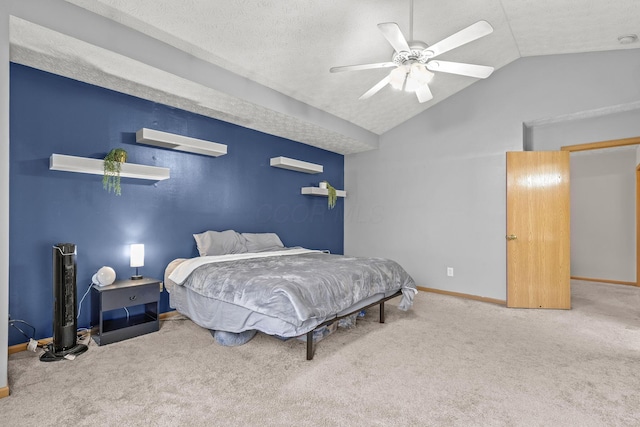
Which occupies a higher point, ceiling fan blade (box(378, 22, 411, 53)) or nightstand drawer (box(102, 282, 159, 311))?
ceiling fan blade (box(378, 22, 411, 53))

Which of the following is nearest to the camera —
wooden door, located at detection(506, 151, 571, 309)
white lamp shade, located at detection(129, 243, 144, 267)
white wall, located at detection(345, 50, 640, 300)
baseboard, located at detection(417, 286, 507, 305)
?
white lamp shade, located at detection(129, 243, 144, 267)

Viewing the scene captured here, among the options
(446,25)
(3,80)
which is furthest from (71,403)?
(446,25)

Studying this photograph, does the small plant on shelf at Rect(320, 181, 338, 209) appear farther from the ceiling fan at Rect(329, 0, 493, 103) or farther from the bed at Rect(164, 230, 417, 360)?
the ceiling fan at Rect(329, 0, 493, 103)

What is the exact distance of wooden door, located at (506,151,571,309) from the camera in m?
4.24

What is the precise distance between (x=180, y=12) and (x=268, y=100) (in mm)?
1400

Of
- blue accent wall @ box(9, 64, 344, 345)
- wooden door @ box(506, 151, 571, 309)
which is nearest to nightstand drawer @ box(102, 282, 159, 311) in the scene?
blue accent wall @ box(9, 64, 344, 345)

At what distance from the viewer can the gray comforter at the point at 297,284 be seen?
2.56m

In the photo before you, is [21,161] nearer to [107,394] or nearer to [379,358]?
[107,394]

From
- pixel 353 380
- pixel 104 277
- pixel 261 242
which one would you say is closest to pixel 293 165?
pixel 261 242

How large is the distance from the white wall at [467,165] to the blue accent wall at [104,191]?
80.3 inches

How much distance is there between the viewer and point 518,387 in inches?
88.5

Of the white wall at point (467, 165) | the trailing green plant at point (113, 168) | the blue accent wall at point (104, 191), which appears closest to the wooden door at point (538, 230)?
the white wall at point (467, 165)

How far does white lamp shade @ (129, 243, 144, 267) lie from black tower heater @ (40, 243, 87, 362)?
58cm

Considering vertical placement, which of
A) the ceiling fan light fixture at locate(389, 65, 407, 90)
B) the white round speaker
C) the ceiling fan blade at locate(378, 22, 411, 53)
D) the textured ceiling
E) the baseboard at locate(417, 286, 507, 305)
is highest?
the textured ceiling
